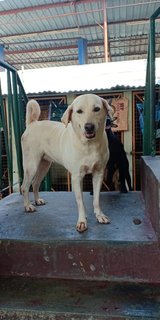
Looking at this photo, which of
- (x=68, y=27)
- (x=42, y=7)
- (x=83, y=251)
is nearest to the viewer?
(x=83, y=251)

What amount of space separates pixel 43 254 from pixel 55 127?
4.45ft

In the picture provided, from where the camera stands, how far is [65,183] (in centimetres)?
851

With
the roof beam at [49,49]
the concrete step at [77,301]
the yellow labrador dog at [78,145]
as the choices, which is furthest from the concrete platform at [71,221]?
the roof beam at [49,49]

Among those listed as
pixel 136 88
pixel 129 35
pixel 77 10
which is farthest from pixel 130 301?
pixel 129 35

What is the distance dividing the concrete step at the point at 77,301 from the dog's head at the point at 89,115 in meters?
1.09

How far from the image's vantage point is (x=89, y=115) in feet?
7.74

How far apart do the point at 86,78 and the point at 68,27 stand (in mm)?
3760

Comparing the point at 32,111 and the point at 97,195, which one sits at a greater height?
the point at 32,111

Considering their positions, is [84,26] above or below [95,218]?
above

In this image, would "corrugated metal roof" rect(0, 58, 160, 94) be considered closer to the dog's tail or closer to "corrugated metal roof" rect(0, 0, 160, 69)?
"corrugated metal roof" rect(0, 0, 160, 69)

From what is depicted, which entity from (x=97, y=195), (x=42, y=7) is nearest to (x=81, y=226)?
(x=97, y=195)

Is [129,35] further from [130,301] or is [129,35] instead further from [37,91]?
[130,301]

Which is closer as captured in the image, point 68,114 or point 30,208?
point 68,114

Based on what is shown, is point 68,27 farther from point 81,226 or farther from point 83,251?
point 83,251
